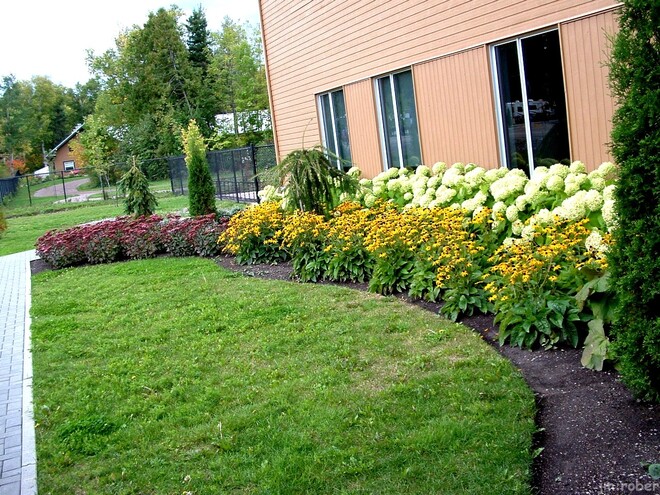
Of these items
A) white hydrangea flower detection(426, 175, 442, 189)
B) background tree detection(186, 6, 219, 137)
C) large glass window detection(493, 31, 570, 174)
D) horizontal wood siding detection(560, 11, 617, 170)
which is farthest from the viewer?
background tree detection(186, 6, 219, 137)

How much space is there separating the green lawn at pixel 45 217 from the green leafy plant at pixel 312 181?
8702 millimetres

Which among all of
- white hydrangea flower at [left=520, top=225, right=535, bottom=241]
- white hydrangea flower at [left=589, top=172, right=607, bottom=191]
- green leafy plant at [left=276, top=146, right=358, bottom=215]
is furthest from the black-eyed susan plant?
white hydrangea flower at [left=589, top=172, right=607, bottom=191]

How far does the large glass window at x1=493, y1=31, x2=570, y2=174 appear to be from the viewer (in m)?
7.78

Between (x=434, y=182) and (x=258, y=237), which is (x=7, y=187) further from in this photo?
(x=434, y=182)

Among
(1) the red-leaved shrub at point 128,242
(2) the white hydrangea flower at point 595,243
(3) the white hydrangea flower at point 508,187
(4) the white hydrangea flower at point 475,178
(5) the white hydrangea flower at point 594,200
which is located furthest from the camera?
(1) the red-leaved shrub at point 128,242

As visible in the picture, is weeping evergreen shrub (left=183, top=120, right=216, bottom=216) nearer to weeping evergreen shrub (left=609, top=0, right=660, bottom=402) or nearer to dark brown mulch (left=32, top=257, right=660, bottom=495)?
dark brown mulch (left=32, top=257, right=660, bottom=495)

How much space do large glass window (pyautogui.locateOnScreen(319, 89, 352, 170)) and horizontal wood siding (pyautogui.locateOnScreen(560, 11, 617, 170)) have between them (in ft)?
18.4

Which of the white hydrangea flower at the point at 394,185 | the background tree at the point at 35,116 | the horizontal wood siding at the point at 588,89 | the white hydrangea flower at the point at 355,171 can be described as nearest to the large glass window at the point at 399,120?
the white hydrangea flower at the point at 355,171

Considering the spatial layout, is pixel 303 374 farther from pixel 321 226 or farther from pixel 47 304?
pixel 47 304

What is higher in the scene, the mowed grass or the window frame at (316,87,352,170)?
the window frame at (316,87,352,170)

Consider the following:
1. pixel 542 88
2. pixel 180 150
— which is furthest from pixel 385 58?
pixel 180 150

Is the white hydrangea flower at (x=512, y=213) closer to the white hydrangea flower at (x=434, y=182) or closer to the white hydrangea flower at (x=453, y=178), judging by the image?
the white hydrangea flower at (x=453, y=178)

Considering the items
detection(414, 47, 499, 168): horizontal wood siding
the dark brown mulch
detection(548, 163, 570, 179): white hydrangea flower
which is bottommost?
the dark brown mulch

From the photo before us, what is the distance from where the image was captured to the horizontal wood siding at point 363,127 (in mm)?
11719
